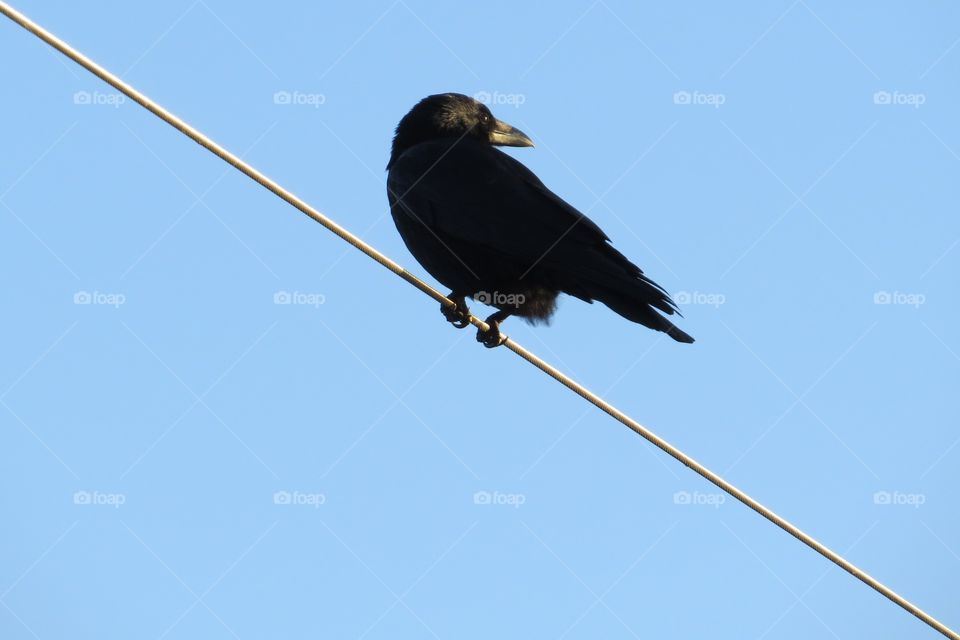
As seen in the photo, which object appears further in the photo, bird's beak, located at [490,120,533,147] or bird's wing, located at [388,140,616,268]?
bird's beak, located at [490,120,533,147]

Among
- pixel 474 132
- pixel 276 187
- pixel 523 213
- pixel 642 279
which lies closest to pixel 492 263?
pixel 523 213

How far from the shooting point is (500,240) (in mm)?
7137

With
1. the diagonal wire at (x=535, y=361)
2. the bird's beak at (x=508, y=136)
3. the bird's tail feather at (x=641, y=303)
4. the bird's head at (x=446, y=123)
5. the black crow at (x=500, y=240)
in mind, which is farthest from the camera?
the bird's beak at (x=508, y=136)

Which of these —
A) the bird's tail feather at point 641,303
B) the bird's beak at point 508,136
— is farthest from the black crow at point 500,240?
the bird's beak at point 508,136

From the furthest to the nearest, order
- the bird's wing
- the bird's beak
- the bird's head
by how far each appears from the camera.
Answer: the bird's beak
the bird's head
the bird's wing

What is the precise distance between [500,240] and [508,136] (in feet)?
6.51

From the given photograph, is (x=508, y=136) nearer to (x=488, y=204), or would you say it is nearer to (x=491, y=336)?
(x=488, y=204)

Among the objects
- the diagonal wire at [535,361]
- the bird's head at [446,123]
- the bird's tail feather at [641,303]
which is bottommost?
the diagonal wire at [535,361]

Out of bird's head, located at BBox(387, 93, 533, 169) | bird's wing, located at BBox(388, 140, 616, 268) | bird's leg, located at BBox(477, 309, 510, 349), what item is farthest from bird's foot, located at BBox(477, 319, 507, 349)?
bird's head, located at BBox(387, 93, 533, 169)

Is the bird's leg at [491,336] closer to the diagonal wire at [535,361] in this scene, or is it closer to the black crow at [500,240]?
the black crow at [500,240]

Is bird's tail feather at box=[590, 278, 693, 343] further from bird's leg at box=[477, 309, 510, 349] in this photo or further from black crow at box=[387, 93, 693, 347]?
bird's leg at box=[477, 309, 510, 349]

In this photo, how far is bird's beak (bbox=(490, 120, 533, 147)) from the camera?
887 cm

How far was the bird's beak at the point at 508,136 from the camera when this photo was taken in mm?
8867

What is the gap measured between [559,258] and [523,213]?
1.92 feet
